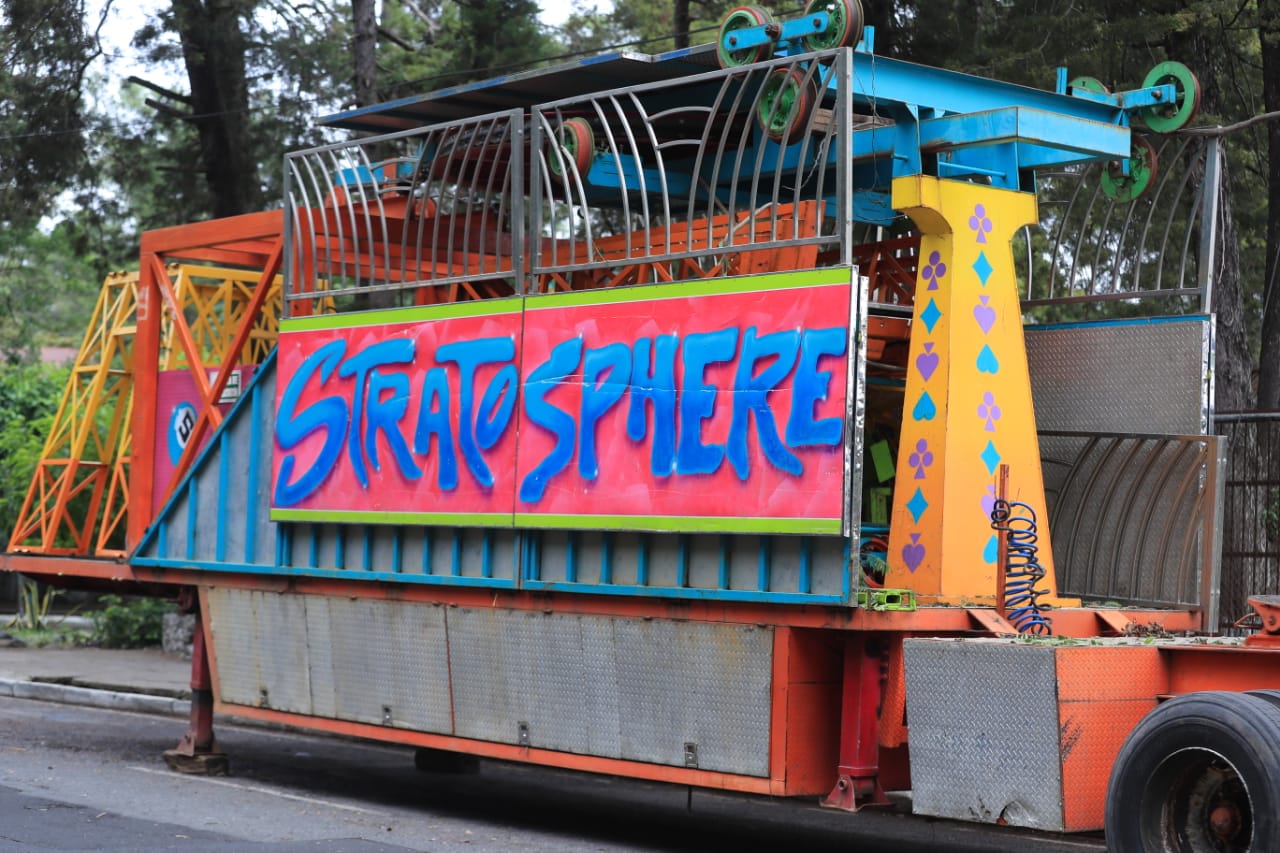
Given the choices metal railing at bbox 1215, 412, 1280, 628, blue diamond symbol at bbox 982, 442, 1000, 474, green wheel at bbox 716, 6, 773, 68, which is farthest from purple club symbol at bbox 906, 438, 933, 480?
metal railing at bbox 1215, 412, 1280, 628

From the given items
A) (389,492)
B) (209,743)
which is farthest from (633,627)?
(209,743)

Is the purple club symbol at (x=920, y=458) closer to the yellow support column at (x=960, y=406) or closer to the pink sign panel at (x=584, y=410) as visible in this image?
the yellow support column at (x=960, y=406)

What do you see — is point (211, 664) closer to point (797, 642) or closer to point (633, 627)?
point (633, 627)

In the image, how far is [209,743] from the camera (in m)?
11.8

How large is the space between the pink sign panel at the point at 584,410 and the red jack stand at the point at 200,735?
1.54 metres

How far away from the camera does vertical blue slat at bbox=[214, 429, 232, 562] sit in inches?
455

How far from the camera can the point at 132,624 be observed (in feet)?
70.6

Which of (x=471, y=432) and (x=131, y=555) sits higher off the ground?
(x=471, y=432)

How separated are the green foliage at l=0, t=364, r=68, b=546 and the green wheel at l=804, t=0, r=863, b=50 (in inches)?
583

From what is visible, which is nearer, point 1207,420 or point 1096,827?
point 1096,827

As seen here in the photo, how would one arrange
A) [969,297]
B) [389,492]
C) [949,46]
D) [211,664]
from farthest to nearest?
[949,46] < [211,664] < [389,492] < [969,297]

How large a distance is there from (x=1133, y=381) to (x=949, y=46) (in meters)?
6.90

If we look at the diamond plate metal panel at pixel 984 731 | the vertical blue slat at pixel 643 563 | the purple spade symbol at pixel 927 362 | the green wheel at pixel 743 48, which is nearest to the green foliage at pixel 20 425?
the vertical blue slat at pixel 643 563

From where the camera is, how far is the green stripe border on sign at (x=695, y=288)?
797 centimetres
